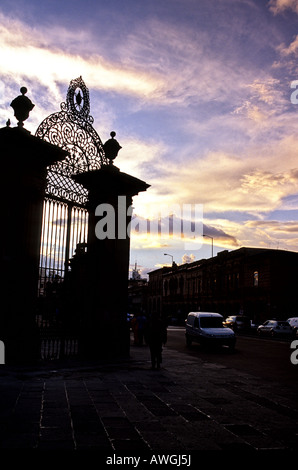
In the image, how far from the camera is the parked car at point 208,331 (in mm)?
19811

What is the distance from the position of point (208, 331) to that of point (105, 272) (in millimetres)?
8083

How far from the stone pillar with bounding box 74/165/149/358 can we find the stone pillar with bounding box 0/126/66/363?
1.95m

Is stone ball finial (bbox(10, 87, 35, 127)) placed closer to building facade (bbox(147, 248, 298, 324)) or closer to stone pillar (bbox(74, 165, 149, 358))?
stone pillar (bbox(74, 165, 149, 358))

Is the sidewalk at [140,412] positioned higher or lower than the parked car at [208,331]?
lower

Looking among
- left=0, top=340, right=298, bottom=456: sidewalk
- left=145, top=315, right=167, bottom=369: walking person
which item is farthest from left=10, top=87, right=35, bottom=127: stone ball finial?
left=145, top=315, right=167, bottom=369: walking person

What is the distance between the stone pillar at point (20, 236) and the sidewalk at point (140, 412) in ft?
3.12

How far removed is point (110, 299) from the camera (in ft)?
45.7

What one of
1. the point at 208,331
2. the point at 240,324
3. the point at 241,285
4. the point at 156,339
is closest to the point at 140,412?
the point at 156,339

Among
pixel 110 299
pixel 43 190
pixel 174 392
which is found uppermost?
pixel 43 190

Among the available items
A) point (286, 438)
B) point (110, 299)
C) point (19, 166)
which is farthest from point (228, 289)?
point (286, 438)

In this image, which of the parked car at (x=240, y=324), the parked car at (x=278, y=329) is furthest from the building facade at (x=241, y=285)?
the parked car at (x=278, y=329)

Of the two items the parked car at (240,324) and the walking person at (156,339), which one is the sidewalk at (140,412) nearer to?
the walking person at (156,339)
